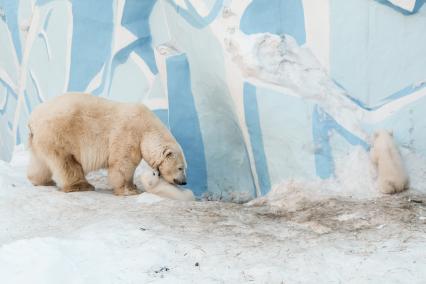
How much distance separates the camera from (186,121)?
6.90 metres

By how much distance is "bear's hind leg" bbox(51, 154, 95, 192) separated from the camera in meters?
5.68

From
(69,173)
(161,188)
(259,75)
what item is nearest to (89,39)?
(69,173)

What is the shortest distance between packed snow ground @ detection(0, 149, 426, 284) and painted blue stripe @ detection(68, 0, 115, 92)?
10.5ft

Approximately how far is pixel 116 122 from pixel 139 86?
1.97 metres

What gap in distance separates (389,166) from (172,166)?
221 cm

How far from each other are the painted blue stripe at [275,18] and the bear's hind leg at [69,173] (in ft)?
7.33

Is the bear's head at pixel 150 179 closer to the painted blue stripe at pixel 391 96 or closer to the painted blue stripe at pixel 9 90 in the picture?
the painted blue stripe at pixel 391 96

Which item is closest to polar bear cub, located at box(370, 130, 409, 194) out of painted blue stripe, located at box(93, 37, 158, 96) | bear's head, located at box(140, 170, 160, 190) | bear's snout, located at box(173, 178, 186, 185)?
bear's snout, located at box(173, 178, 186, 185)

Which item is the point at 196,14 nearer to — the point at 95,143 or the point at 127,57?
the point at 127,57

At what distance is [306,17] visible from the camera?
5527 mm

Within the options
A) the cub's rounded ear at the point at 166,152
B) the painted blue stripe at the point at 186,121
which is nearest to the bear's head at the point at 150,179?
the cub's rounded ear at the point at 166,152

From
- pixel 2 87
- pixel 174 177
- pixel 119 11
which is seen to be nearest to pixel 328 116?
pixel 174 177

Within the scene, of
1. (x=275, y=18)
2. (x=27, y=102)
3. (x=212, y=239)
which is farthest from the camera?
(x=27, y=102)

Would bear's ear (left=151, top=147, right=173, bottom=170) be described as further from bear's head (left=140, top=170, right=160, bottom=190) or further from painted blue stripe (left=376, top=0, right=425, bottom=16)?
painted blue stripe (left=376, top=0, right=425, bottom=16)
